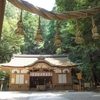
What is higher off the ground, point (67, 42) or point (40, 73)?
point (67, 42)

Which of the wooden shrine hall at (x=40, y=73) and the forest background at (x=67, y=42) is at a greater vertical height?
the forest background at (x=67, y=42)

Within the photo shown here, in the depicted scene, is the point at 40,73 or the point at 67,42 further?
the point at 67,42

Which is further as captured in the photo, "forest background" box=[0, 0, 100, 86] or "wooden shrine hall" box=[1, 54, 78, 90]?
"wooden shrine hall" box=[1, 54, 78, 90]

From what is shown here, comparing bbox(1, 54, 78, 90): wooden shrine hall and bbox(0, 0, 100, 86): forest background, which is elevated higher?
bbox(0, 0, 100, 86): forest background

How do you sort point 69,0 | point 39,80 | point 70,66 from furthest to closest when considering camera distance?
point 39,80, point 70,66, point 69,0

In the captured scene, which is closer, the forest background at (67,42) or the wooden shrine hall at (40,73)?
the forest background at (67,42)

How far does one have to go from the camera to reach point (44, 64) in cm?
1695

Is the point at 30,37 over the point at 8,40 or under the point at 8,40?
over

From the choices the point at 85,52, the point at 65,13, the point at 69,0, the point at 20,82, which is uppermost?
the point at 69,0

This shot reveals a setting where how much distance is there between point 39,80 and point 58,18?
1979 centimetres

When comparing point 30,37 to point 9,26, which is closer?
point 9,26

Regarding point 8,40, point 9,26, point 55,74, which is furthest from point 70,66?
point 9,26

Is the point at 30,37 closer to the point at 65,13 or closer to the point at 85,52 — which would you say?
the point at 85,52

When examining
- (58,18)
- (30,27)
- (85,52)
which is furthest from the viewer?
(30,27)
